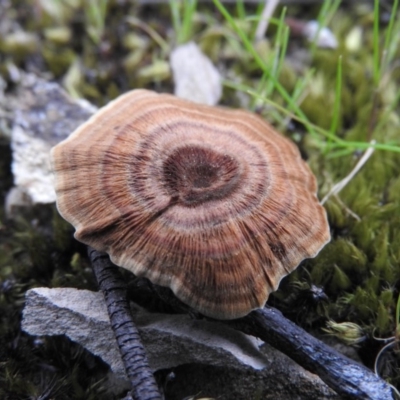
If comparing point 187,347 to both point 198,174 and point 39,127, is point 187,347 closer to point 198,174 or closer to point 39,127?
point 198,174

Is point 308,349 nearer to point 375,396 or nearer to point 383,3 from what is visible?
point 375,396

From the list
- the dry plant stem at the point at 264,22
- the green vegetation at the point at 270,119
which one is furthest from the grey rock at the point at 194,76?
the dry plant stem at the point at 264,22

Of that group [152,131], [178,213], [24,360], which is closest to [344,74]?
[152,131]

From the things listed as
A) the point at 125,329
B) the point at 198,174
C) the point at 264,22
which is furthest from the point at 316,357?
the point at 264,22

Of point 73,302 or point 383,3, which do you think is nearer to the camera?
point 73,302

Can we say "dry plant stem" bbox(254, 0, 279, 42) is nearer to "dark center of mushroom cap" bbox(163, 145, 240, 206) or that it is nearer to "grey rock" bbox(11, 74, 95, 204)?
"grey rock" bbox(11, 74, 95, 204)

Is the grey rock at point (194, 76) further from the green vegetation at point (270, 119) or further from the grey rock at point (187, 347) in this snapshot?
the grey rock at point (187, 347)
